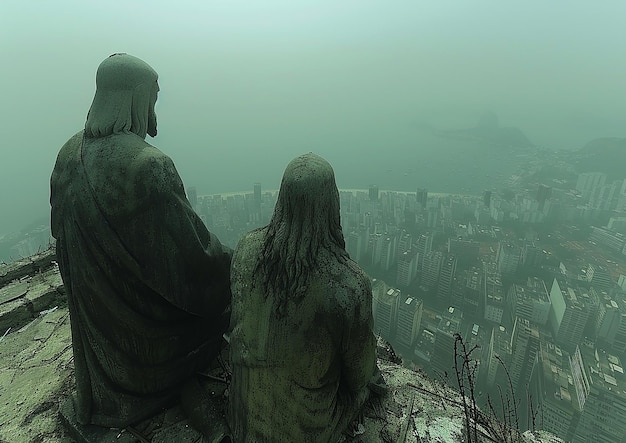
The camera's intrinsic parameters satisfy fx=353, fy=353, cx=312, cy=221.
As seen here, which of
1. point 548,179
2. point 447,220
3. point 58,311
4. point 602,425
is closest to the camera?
point 58,311

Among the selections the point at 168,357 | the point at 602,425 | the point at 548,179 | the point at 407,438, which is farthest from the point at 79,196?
the point at 548,179

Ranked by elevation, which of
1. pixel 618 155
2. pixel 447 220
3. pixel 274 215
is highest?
pixel 274 215

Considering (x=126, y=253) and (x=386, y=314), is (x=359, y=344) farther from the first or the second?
(x=386, y=314)

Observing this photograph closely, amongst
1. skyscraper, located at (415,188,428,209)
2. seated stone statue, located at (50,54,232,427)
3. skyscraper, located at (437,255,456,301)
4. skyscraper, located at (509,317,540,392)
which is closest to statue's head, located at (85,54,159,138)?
seated stone statue, located at (50,54,232,427)

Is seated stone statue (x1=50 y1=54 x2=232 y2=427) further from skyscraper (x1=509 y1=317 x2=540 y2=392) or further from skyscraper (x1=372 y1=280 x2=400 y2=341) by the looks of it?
skyscraper (x1=509 y1=317 x2=540 y2=392)

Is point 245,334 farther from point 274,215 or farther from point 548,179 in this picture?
point 548,179

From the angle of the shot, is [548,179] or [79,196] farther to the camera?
[548,179]

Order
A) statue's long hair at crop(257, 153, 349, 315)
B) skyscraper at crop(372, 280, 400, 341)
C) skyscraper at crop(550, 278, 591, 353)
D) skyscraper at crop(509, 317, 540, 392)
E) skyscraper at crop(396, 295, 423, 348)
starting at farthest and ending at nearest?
skyscraper at crop(550, 278, 591, 353) < skyscraper at crop(509, 317, 540, 392) < skyscraper at crop(396, 295, 423, 348) < skyscraper at crop(372, 280, 400, 341) < statue's long hair at crop(257, 153, 349, 315)
